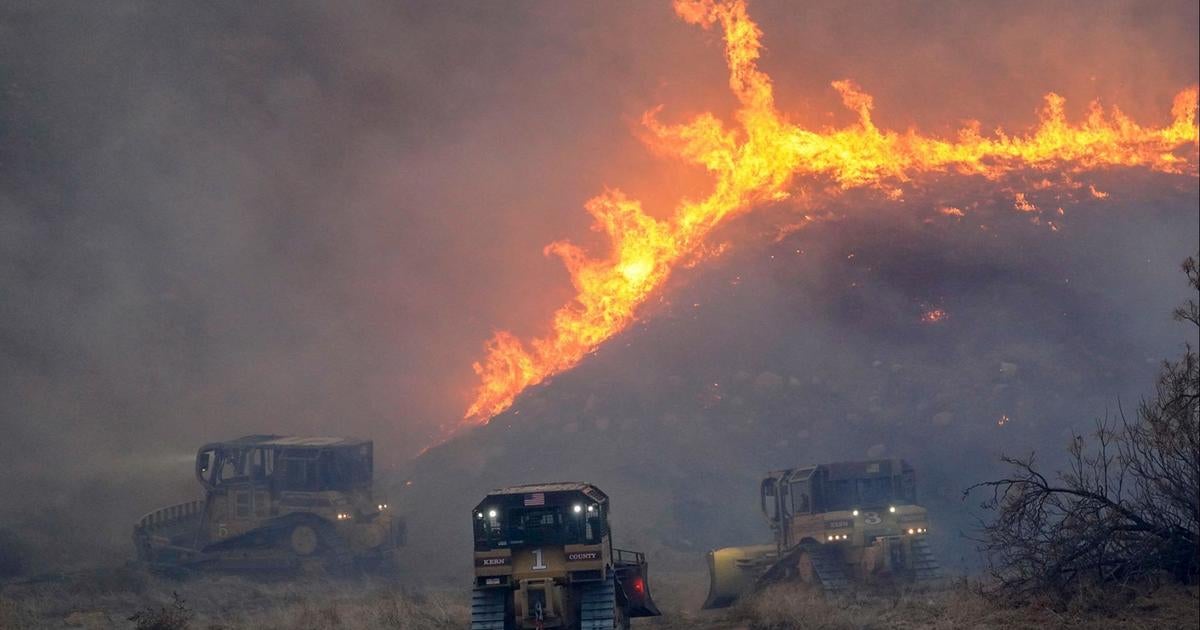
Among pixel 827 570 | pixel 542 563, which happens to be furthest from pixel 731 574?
pixel 542 563

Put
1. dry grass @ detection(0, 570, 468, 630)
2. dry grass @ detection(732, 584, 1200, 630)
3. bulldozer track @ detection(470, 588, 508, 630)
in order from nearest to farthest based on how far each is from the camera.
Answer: dry grass @ detection(732, 584, 1200, 630)
bulldozer track @ detection(470, 588, 508, 630)
dry grass @ detection(0, 570, 468, 630)

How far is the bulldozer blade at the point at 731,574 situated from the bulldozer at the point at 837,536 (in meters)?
0.03

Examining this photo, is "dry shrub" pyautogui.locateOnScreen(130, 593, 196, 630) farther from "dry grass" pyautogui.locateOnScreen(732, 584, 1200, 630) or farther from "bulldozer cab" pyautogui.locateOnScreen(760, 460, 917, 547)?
"bulldozer cab" pyautogui.locateOnScreen(760, 460, 917, 547)

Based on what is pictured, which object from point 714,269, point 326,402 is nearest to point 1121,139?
point 714,269

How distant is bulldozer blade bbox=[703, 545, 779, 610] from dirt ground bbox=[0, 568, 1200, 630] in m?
0.81

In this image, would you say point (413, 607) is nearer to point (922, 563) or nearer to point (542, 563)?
point (542, 563)

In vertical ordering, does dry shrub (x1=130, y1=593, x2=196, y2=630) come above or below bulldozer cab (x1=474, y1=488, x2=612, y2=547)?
below

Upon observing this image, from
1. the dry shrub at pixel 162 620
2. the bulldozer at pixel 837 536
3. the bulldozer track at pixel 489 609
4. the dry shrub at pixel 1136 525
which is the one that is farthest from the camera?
the bulldozer at pixel 837 536

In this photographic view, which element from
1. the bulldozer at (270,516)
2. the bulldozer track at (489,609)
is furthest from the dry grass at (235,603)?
the bulldozer track at (489,609)

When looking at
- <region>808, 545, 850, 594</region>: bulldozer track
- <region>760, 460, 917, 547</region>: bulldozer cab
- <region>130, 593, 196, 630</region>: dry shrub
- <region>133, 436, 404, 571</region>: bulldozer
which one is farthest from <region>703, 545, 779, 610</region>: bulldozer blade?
<region>133, 436, 404, 571</region>: bulldozer

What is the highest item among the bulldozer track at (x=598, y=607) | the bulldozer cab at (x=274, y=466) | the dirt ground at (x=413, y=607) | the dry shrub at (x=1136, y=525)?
the bulldozer cab at (x=274, y=466)

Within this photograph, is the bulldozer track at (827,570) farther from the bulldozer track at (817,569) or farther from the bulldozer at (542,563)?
the bulldozer at (542,563)

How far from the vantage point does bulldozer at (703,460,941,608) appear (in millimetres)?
27000

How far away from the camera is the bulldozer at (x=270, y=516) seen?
3544 centimetres
